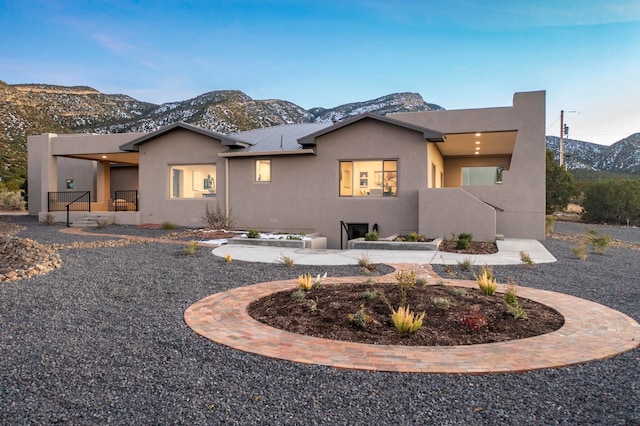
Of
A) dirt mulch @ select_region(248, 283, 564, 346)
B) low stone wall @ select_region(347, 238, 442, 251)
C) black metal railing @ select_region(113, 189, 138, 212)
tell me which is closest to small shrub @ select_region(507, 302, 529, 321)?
dirt mulch @ select_region(248, 283, 564, 346)

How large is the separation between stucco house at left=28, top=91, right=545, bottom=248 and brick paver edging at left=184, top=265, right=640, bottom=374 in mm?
9232

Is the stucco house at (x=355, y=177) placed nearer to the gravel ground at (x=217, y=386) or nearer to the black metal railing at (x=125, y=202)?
the black metal railing at (x=125, y=202)

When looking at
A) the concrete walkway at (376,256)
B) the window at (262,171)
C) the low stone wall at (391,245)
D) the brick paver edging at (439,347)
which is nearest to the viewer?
the brick paver edging at (439,347)

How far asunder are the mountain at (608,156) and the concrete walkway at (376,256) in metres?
69.4

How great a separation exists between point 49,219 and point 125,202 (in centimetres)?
467

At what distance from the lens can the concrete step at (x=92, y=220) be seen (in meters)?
18.1

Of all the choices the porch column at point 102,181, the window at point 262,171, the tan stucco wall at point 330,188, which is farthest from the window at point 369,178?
the porch column at point 102,181

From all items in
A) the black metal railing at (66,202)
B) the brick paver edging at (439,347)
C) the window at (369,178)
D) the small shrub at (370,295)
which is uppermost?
the window at (369,178)

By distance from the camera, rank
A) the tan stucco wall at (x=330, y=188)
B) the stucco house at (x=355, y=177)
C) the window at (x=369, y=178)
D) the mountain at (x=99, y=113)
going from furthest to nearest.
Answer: the mountain at (x=99, y=113) < the window at (x=369, y=178) < the tan stucco wall at (x=330, y=188) < the stucco house at (x=355, y=177)

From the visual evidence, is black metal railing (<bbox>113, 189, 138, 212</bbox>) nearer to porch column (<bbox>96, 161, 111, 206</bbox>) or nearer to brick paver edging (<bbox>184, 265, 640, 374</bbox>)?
porch column (<bbox>96, 161, 111, 206</bbox>)

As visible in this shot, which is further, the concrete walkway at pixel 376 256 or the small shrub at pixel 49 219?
the small shrub at pixel 49 219

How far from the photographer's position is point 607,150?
83688 mm

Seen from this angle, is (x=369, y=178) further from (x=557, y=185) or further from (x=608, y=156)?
(x=608, y=156)

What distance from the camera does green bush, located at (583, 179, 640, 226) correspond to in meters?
26.9
